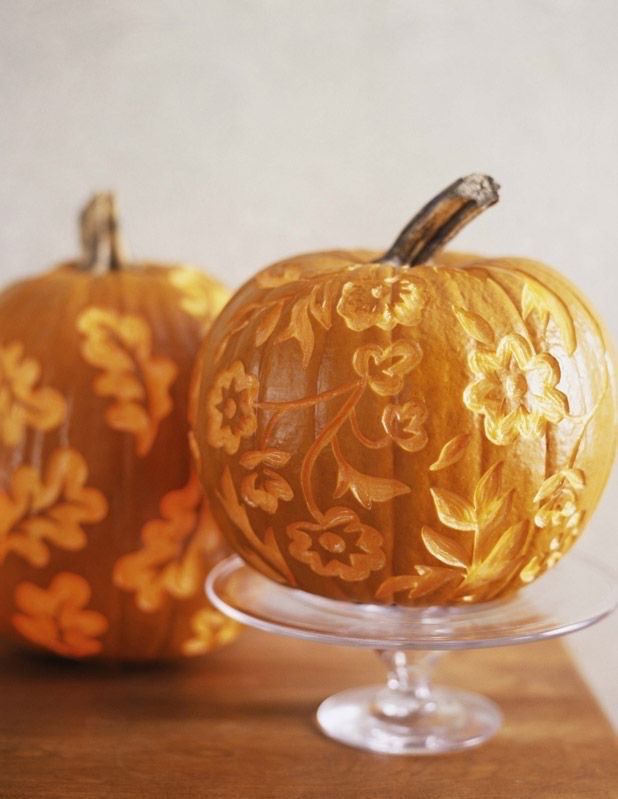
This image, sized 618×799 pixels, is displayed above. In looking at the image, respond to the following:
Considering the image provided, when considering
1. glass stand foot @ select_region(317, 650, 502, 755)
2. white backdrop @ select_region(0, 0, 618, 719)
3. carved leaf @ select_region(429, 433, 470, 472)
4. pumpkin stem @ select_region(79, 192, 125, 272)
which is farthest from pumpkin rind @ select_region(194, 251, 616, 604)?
white backdrop @ select_region(0, 0, 618, 719)

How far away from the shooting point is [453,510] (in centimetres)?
63

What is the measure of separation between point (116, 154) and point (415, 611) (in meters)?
0.57

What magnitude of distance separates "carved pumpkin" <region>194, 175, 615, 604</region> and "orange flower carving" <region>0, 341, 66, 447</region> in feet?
0.47

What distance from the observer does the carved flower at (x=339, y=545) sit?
64 cm

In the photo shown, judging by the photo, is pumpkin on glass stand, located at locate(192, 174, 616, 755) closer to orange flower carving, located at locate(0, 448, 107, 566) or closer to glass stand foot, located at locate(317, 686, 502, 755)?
glass stand foot, located at locate(317, 686, 502, 755)

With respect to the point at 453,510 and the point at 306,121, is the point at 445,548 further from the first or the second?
the point at 306,121

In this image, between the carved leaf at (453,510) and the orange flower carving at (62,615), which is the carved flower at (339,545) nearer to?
the carved leaf at (453,510)

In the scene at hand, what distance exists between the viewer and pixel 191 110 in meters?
1.01

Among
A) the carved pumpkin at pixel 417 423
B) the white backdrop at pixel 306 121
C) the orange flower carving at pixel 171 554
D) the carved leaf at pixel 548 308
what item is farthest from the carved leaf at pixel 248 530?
the white backdrop at pixel 306 121

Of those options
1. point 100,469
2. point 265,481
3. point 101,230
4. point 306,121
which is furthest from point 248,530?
point 306,121

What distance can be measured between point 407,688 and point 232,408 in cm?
25

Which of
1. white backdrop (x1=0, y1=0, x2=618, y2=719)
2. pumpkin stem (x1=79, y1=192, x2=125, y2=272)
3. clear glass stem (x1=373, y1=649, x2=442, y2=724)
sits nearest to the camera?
clear glass stem (x1=373, y1=649, x2=442, y2=724)

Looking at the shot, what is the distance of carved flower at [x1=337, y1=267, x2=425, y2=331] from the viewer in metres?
0.63

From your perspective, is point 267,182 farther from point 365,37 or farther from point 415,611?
point 415,611
